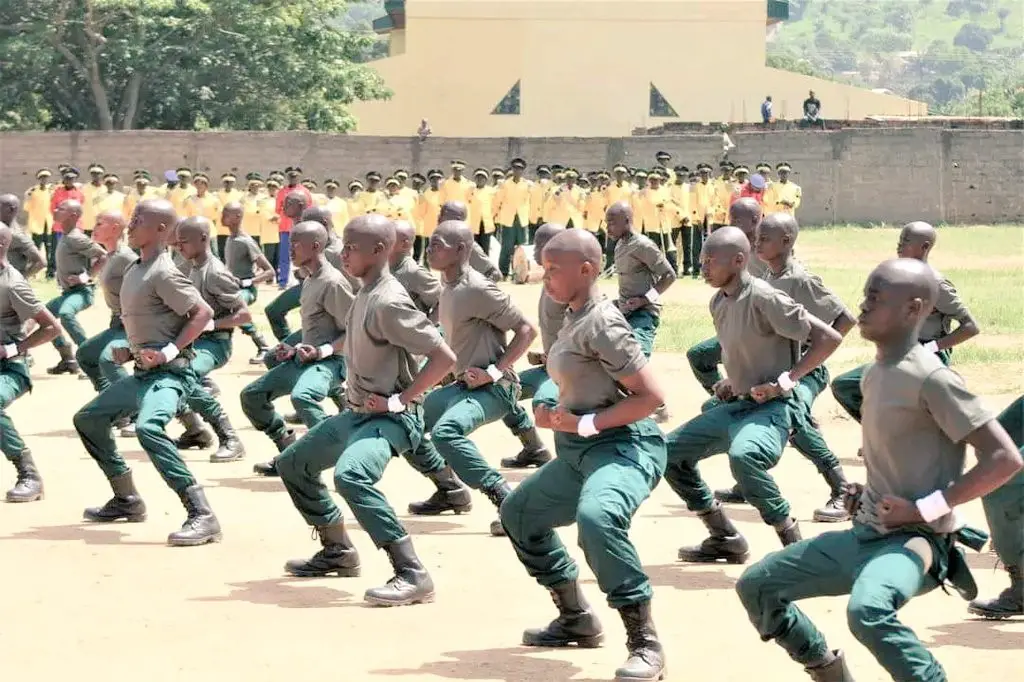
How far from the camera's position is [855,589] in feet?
18.8

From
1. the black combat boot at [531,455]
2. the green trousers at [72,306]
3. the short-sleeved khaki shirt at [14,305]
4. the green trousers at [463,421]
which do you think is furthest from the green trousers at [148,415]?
the green trousers at [72,306]

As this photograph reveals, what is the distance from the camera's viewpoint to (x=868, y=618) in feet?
18.4

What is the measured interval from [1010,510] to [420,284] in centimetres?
536

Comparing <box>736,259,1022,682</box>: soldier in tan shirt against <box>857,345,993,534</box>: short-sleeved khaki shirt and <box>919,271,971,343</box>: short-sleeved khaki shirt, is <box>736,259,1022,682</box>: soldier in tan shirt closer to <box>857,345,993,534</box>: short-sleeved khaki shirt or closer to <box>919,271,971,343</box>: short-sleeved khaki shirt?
<box>857,345,993,534</box>: short-sleeved khaki shirt

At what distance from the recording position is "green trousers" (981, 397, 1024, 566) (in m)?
7.39

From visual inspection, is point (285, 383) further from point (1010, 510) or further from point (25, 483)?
point (1010, 510)

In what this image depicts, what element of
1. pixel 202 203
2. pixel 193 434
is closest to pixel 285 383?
pixel 193 434

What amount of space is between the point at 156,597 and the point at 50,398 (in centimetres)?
762

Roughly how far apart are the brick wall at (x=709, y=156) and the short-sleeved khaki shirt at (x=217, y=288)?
22.3 metres

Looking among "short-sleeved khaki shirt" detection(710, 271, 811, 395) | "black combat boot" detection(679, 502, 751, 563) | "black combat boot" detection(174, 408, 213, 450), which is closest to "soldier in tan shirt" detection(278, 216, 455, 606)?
"short-sleeved khaki shirt" detection(710, 271, 811, 395)

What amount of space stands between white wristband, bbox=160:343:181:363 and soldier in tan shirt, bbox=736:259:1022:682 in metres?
4.52

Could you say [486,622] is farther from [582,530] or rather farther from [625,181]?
[625,181]

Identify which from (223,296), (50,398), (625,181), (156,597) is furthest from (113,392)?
(625,181)

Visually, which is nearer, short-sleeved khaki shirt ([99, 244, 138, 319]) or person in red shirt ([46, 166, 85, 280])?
short-sleeved khaki shirt ([99, 244, 138, 319])
